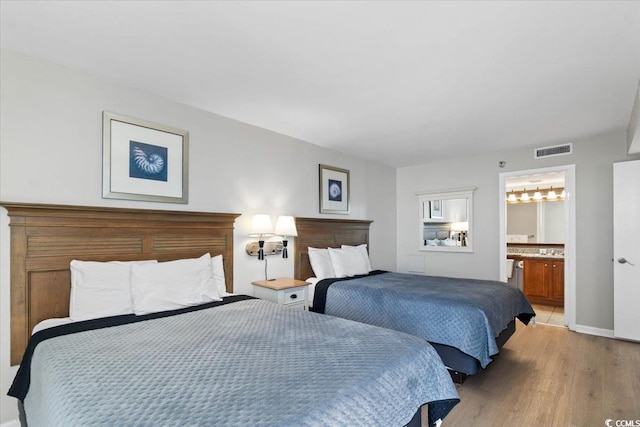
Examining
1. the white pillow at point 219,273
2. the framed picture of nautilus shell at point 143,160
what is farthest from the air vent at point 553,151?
the framed picture of nautilus shell at point 143,160

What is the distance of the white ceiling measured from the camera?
1821 millimetres

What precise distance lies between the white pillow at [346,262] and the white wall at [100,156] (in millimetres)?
587

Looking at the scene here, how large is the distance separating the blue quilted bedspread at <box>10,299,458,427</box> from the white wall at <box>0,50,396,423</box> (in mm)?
1040

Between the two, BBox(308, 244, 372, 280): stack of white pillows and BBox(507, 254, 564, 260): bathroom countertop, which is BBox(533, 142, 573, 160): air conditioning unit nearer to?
BBox(507, 254, 564, 260): bathroom countertop

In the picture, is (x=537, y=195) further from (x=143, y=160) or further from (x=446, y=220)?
(x=143, y=160)

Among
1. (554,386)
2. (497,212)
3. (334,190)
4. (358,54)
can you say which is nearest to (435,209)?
(497,212)

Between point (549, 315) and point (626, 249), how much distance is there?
168 cm

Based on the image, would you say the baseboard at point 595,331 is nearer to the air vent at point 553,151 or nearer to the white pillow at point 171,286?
the air vent at point 553,151

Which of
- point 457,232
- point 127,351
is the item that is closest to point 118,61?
point 127,351

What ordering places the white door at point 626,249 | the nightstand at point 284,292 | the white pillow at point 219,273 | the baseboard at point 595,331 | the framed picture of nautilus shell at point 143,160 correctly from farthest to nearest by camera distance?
the baseboard at point 595,331
the white door at point 626,249
the nightstand at point 284,292
the white pillow at point 219,273
the framed picture of nautilus shell at point 143,160

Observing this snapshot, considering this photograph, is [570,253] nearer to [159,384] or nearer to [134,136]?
[159,384]

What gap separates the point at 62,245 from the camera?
2359 mm

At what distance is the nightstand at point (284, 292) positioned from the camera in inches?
129

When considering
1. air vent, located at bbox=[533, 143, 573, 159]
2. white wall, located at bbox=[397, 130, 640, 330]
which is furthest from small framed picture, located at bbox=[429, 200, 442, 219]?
air vent, located at bbox=[533, 143, 573, 159]
